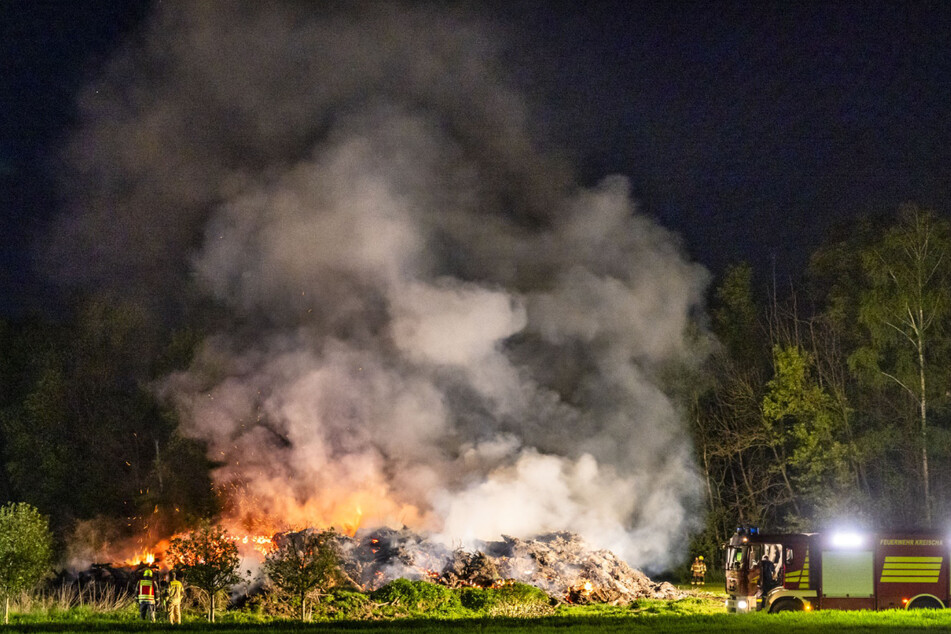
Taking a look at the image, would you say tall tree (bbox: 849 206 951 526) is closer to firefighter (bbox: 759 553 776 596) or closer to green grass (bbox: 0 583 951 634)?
green grass (bbox: 0 583 951 634)

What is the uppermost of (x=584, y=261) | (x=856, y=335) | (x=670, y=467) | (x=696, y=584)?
(x=584, y=261)

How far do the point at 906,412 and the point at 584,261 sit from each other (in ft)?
51.4

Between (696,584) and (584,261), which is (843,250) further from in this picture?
(696,584)

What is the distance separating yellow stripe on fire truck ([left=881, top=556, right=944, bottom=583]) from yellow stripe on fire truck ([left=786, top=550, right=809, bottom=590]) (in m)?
1.90

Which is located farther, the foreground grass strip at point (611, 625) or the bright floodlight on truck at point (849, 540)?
the bright floodlight on truck at point (849, 540)

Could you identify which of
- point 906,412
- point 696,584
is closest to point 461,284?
point 696,584

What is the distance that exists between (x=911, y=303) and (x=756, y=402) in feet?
A: 40.0

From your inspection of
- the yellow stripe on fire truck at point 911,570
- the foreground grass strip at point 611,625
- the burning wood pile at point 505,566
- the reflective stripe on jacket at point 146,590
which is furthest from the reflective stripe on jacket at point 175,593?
the yellow stripe on fire truck at point 911,570

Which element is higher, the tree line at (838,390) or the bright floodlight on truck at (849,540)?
the tree line at (838,390)

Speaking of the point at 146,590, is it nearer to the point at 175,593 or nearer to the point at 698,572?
the point at 175,593

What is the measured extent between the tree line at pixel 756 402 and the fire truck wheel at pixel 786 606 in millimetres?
19037

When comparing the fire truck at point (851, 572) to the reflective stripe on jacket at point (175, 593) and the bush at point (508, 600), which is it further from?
the reflective stripe on jacket at point (175, 593)

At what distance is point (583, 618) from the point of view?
79.8 feet

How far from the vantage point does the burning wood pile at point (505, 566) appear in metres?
32.6
